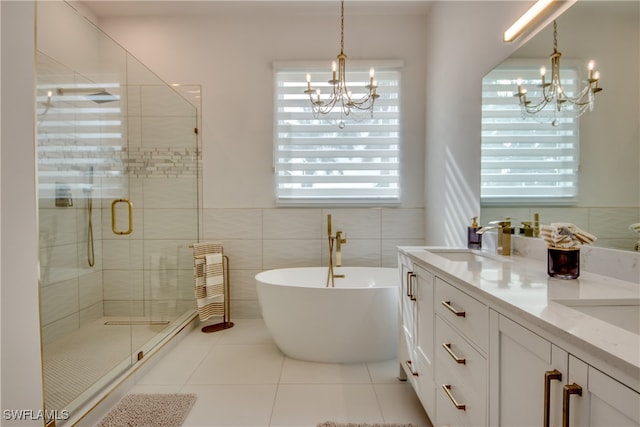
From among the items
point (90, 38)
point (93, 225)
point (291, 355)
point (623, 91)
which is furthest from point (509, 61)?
point (93, 225)

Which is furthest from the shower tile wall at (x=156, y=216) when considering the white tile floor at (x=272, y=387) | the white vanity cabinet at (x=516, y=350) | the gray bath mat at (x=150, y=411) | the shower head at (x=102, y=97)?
the white vanity cabinet at (x=516, y=350)

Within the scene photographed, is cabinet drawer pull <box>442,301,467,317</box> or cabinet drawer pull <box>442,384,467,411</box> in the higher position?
cabinet drawer pull <box>442,301,467,317</box>

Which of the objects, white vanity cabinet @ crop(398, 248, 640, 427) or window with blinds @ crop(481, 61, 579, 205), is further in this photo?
window with blinds @ crop(481, 61, 579, 205)

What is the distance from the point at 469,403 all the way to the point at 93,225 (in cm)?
232

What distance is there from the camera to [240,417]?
1707mm

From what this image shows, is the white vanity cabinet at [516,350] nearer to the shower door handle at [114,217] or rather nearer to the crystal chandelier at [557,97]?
the crystal chandelier at [557,97]

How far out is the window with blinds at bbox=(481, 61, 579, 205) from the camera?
1392 mm

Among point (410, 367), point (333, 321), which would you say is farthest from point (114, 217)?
point (410, 367)

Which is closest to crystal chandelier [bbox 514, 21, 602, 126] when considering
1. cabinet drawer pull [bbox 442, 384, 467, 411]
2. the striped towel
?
cabinet drawer pull [bbox 442, 384, 467, 411]

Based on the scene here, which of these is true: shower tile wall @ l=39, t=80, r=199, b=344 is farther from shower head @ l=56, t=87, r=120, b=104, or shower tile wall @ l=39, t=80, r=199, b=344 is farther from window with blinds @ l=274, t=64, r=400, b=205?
window with blinds @ l=274, t=64, r=400, b=205

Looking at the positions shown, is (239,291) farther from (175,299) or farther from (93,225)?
(93,225)

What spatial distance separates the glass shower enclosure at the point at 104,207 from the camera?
1.65 meters

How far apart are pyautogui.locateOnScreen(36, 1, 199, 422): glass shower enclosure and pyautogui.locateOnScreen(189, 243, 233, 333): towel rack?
0.19 m

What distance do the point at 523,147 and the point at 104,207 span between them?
2.62m
